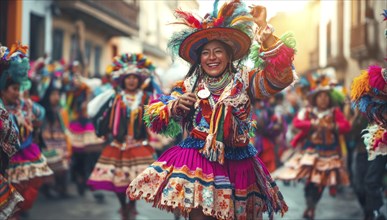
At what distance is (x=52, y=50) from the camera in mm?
21828

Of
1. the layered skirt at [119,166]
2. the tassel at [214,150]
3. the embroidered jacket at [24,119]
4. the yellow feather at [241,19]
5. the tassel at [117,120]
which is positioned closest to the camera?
the tassel at [214,150]

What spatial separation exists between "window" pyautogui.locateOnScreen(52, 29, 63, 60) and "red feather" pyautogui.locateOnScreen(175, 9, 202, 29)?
16.7m

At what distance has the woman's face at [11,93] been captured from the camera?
26.7 feet

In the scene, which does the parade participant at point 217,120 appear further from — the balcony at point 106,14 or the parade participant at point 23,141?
the balcony at point 106,14

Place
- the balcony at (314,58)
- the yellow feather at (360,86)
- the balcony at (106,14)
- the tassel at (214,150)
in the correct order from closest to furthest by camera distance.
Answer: the tassel at (214,150), the yellow feather at (360,86), the balcony at (106,14), the balcony at (314,58)

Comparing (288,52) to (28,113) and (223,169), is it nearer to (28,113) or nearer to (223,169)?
(223,169)

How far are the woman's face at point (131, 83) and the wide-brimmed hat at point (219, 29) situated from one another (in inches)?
129

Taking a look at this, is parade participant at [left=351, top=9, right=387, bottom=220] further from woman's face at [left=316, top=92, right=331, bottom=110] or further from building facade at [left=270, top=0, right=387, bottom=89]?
building facade at [left=270, top=0, right=387, bottom=89]

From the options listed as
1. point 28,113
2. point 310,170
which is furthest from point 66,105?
point 310,170

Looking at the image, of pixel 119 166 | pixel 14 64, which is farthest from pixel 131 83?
pixel 14 64

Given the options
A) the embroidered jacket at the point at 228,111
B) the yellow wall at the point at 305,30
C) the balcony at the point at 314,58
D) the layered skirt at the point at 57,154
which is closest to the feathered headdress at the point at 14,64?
the embroidered jacket at the point at 228,111

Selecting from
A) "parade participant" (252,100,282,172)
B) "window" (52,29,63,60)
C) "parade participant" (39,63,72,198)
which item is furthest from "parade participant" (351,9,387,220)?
"window" (52,29,63,60)

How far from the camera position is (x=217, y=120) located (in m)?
5.64

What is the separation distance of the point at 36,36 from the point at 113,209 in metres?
10.0
